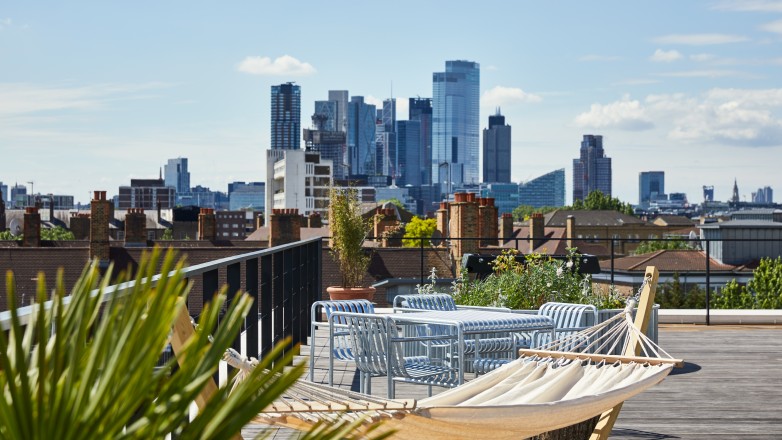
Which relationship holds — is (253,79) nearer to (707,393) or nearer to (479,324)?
(707,393)

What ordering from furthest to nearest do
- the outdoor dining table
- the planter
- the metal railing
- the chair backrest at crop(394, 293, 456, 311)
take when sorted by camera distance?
the planter → the chair backrest at crop(394, 293, 456, 311) → the outdoor dining table → the metal railing

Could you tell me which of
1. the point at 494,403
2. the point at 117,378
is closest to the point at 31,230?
the point at 494,403


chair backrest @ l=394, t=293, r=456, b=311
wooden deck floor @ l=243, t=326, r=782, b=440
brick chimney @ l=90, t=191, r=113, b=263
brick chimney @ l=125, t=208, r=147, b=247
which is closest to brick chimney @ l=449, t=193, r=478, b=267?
wooden deck floor @ l=243, t=326, r=782, b=440

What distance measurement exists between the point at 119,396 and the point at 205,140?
164m

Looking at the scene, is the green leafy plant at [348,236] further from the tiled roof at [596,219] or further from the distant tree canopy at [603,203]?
the distant tree canopy at [603,203]

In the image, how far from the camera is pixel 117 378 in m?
1.23

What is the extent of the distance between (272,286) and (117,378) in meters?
6.36

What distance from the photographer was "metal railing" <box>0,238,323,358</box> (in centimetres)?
519

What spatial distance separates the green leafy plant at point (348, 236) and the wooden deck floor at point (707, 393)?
325cm

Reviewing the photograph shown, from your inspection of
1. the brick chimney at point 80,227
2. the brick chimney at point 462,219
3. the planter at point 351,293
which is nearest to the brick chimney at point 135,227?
the brick chimney at point 462,219

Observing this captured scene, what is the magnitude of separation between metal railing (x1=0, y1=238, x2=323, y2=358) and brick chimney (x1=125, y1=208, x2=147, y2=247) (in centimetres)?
3259

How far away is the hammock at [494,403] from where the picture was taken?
3.32m

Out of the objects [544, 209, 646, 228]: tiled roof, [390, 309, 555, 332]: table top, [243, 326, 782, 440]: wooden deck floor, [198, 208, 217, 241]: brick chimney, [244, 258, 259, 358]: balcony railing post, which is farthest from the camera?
[544, 209, 646, 228]: tiled roof

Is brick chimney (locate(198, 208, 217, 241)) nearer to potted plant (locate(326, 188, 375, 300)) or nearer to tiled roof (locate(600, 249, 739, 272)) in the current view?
tiled roof (locate(600, 249, 739, 272))
